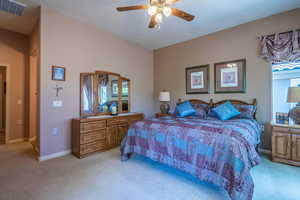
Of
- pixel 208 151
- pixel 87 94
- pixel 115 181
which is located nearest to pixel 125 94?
pixel 87 94

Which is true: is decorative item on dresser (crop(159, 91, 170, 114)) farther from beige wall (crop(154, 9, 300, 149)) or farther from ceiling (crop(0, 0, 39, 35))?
ceiling (crop(0, 0, 39, 35))

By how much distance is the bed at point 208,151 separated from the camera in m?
1.55

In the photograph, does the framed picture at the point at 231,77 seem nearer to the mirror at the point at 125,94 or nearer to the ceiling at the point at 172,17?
the ceiling at the point at 172,17

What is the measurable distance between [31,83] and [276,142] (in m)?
6.12

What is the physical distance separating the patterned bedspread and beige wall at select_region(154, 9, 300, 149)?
172 cm

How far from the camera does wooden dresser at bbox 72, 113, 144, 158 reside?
9.52 ft

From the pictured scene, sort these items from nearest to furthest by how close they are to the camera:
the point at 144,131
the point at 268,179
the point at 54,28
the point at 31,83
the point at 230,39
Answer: the point at 268,179 < the point at 144,131 < the point at 54,28 < the point at 230,39 < the point at 31,83

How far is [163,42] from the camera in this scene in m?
4.59

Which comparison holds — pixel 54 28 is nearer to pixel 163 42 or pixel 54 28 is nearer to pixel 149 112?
pixel 163 42

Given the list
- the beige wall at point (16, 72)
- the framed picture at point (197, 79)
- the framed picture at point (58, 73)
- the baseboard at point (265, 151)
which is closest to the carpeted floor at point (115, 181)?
the baseboard at point (265, 151)

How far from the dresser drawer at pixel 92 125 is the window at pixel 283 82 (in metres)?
3.92

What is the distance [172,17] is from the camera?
10.3ft

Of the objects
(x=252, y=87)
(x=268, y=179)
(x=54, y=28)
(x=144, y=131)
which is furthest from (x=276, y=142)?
(x=54, y=28)

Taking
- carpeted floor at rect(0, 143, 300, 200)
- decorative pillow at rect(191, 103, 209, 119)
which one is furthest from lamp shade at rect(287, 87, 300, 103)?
decorative pillow at rect(191, 103, 209, 119)
